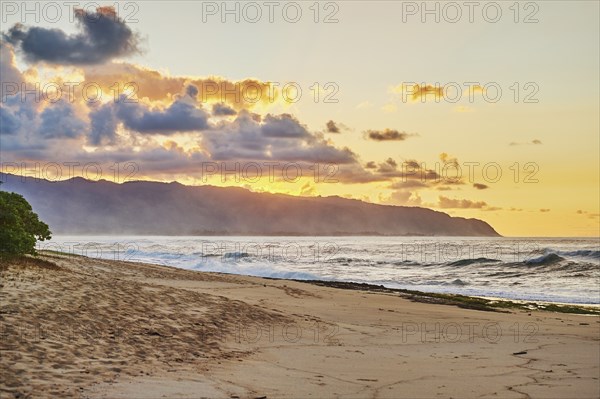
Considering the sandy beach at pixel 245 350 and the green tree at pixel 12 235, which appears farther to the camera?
the green tree at pixel 12 235

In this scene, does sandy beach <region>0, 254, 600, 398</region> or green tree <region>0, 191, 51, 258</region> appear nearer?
sandy beach <region>0, 254, 600, 398</region>

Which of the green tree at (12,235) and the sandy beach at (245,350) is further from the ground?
the green tree at (12,235)

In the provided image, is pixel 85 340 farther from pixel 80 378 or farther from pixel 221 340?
pixel 221 340

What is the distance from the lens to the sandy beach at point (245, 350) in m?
9.53

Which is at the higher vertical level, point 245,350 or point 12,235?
point 12,235

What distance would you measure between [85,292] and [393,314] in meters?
10.9

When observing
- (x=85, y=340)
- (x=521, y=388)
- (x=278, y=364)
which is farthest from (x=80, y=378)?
(x=521, y=388)

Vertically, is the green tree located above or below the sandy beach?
above

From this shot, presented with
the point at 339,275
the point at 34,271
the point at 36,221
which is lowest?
the point at 339,275

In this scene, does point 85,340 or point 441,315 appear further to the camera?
point 441,315

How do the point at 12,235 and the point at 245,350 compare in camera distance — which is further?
the point at 12,235

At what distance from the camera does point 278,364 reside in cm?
1177

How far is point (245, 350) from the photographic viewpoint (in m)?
12.8

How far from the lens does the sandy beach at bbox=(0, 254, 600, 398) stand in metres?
9.53
